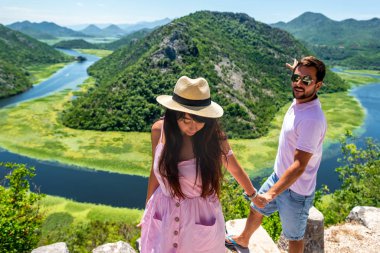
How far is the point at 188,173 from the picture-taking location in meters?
4.87

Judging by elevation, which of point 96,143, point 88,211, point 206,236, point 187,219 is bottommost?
point 88,211

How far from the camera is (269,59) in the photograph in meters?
126

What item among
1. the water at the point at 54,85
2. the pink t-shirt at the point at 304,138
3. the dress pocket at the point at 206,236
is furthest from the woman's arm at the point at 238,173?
the water at the point at 54,85

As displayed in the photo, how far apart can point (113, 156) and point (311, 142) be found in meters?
53.1

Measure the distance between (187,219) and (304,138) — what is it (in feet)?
8.66

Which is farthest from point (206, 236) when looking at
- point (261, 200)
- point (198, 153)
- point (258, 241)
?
point (258, 241)

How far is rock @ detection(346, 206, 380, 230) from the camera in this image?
12005 mm

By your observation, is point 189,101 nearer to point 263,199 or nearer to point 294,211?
point 263,199

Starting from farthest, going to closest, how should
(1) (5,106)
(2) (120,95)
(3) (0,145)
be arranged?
(1) (5,106) < (2) (120,95) < (3) (0,145)

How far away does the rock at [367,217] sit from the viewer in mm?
12005

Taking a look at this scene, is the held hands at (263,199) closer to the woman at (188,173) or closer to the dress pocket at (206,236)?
the woman at (188,173)

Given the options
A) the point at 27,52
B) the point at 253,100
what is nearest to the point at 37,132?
the point at 253,100

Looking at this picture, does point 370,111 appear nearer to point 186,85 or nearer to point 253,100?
point 253,100

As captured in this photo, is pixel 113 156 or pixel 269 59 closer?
pixel 113 156
